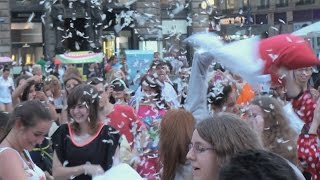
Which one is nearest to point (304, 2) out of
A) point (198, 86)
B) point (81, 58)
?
point (81, 58)

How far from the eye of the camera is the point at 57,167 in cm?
478

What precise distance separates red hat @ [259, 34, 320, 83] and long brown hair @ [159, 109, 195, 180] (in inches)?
23.7

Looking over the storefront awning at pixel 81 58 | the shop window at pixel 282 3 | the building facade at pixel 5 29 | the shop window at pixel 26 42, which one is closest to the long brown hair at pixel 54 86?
the storefront awning at pixel 81 58

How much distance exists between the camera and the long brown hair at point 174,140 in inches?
142

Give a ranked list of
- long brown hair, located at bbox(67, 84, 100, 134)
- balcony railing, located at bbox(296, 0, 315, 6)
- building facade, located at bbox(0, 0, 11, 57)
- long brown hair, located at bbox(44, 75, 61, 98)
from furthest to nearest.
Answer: balcony railing, located at bbox(296, 0, 315, 6) < building facade, located at bbox(0, 0, 11, 57) < long brown hair, located at bbox(44, 75, 61, 98) < long brown hair, located at bbox(67, 84, 100, 134)

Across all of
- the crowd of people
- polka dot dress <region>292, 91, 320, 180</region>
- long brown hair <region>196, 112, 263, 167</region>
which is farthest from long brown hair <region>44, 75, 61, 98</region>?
long brown hair <region>196, 112, 263, 167</region>

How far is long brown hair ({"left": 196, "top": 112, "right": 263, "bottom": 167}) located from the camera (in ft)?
9.25

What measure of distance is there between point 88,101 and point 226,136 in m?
2.20

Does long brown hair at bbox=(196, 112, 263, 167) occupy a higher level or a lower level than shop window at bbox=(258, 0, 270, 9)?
lower

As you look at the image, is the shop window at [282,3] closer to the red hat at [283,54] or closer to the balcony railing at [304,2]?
the balcony railing at [304,2]

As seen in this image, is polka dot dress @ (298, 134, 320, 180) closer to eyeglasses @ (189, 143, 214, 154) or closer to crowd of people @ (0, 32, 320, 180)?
crowd of people @ (0, 32, 320, 180)

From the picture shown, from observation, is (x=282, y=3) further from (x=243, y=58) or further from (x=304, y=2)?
(x=243, y=58)

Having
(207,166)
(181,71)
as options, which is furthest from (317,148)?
(181,71)

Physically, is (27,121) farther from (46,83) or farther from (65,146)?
(46,83)
